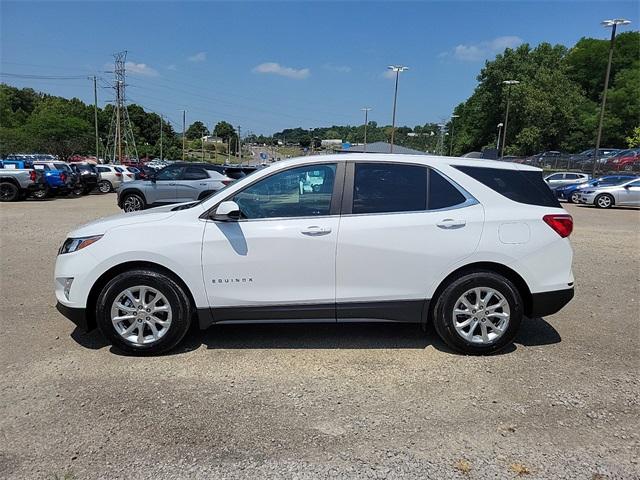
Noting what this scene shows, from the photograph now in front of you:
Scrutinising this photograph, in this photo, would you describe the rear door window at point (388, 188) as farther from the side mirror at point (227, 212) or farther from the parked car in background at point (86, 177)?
the parked car in background at point (86, 177)

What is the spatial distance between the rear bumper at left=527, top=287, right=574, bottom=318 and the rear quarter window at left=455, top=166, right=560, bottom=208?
2.53 feet

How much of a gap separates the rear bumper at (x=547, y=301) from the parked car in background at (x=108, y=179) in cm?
2618

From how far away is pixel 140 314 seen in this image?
160 inches

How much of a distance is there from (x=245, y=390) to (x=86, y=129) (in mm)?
89469

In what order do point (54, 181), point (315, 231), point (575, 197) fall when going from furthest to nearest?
point (575, 197) → point (54, 181) → point (315, 231)

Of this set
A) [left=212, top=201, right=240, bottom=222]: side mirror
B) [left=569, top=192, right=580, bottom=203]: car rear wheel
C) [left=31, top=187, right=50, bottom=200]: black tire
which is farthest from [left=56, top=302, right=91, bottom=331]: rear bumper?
[left=569, top=192, right=580, bottom=203]: car rear wheel

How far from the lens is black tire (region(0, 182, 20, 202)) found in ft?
60.7

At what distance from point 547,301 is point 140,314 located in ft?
11.5

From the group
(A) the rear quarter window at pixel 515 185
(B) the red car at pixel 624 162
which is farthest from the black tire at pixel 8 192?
(B) the red car at pixel 624 162

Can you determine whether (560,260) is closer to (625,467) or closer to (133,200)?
(625,467)

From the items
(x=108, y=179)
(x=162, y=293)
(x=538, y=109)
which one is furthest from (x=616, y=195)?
(x=538, y=109)

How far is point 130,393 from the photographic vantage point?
3.55m

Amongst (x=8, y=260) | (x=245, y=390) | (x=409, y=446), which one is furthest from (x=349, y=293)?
(x=8, y=260)

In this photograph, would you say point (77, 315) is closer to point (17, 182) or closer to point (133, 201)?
point (133, 201)
